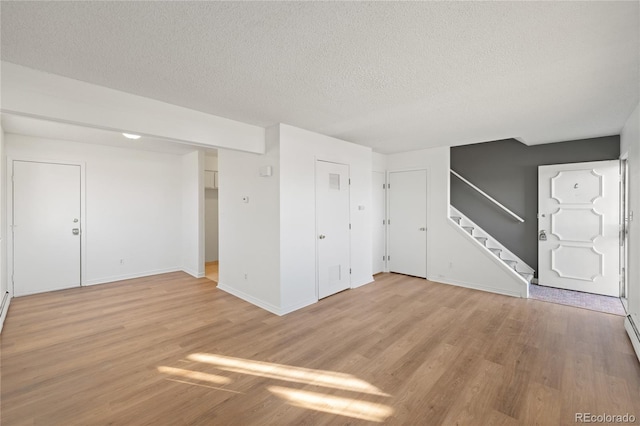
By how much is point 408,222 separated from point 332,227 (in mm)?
2045

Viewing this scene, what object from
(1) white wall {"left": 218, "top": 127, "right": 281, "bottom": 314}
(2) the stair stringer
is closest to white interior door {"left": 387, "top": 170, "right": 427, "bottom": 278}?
(2) the stair stringer

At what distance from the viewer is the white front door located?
4.30 m

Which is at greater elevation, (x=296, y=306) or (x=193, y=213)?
(x=193, y=213)

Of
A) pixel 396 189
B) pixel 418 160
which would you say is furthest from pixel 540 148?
pixel 396 189

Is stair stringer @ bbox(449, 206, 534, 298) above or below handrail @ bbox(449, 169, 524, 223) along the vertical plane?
below

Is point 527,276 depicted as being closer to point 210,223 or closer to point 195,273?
point 195,273

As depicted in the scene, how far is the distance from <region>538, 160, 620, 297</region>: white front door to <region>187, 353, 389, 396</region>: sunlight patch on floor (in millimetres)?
4540

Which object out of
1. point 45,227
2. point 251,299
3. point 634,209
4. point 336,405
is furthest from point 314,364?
point 45,227

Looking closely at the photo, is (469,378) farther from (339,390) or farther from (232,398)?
(232,398)

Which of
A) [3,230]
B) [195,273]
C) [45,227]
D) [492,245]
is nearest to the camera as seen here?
[3,230]

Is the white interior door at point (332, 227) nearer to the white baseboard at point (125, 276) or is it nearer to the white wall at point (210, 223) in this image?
the white baseboard at point (125, 276)

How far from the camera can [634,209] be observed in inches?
122

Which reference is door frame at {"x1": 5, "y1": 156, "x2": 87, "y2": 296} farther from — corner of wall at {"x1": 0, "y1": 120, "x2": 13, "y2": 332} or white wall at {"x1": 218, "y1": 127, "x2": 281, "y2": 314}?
white wall at {"x1": 218, "y1": 127, "x2": 281, "y2": 314}

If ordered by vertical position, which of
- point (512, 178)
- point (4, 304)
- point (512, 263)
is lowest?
point (4, 304)
